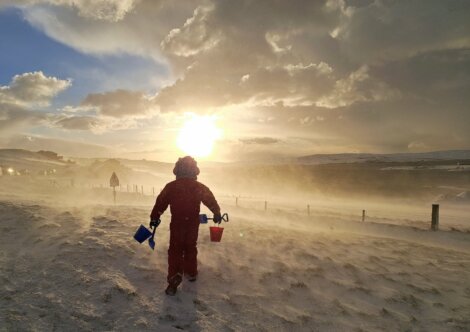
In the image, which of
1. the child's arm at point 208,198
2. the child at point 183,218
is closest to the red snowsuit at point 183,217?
the child at point 183,218

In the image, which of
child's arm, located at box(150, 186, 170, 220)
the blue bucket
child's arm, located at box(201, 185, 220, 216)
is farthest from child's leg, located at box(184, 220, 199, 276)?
the blue bucket

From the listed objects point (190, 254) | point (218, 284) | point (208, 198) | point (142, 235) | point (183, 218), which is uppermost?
point (208, 198)

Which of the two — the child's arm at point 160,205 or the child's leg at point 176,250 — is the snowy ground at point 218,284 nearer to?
the child's leg at point 176,250

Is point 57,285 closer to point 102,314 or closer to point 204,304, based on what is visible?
point 102,314

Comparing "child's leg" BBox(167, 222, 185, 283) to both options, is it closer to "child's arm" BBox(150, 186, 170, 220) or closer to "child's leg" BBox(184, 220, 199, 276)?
"child's leg" BBox(184, 220, 199, 276)

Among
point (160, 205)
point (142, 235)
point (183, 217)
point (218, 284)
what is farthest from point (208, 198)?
point (218, 284)

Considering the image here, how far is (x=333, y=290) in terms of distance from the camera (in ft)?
22.5

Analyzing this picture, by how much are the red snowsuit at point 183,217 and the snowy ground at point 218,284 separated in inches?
19.1

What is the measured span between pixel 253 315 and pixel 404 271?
4572mm

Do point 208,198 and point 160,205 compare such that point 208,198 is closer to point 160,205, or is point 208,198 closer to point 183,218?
point 183,218

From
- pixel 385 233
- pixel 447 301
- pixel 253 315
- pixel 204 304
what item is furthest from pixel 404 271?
pixel 385 233

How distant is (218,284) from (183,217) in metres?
1.43

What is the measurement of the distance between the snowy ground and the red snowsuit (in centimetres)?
49

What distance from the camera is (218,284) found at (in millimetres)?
6555
